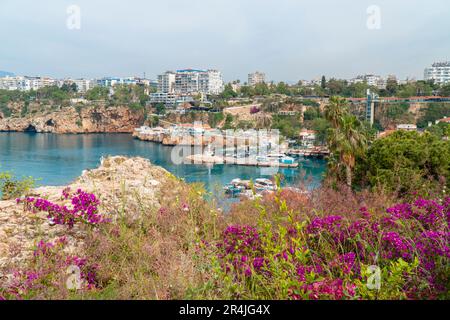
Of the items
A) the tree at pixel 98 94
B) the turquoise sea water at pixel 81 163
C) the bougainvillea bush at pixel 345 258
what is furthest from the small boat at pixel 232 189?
the tree at pixel 98 94

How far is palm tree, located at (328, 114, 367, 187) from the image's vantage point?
1190cm

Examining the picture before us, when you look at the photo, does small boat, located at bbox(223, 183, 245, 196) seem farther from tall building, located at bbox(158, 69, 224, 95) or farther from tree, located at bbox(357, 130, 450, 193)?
tall building, located at bbox(158, 69, 224, 95)

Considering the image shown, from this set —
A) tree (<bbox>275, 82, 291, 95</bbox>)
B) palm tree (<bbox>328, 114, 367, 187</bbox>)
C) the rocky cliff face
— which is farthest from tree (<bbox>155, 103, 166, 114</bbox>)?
palm tree (<bbox>328, 114, 367, 187</bbox>)

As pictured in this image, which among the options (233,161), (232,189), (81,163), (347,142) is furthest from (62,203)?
(233,161)

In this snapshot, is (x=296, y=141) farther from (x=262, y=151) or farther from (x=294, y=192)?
(x=294, y=192)

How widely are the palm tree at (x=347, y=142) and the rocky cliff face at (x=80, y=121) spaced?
183 ft

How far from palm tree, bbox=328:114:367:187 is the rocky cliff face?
5564 cm

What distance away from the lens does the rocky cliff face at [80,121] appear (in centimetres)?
6091

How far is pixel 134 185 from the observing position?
436cm

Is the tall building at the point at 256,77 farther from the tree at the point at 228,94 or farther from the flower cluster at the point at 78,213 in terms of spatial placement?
the flower cluster at the point at 78,213

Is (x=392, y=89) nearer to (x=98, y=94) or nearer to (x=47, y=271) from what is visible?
(x=98, y=94)

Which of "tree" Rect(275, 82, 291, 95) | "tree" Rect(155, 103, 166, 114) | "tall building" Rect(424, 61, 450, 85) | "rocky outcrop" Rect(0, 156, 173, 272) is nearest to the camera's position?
"rocky outcrop" Rect(0, 156, 173, 272)
